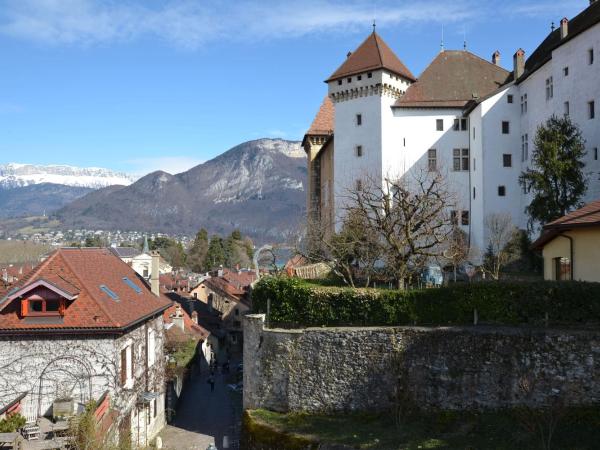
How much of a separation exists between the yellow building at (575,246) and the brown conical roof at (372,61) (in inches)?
1135

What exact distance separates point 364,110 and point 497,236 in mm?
14557

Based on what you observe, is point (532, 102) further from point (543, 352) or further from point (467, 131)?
point (543, 352)

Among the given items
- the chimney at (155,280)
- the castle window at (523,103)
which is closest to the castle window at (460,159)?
the castle window at (523,103)

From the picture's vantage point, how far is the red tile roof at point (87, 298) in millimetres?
20797

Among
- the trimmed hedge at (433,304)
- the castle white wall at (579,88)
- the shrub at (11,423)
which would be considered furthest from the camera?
the castle white wall at (579,88)

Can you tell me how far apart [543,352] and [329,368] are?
21.2 ft

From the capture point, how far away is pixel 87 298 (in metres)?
21.6

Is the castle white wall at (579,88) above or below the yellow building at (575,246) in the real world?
above

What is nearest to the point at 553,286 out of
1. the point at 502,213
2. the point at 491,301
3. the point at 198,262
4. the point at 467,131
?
the point at 491,301

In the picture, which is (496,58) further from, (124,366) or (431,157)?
(124,366)

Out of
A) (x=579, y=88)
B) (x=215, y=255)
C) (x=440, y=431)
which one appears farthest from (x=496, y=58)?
(x=215, y=255)

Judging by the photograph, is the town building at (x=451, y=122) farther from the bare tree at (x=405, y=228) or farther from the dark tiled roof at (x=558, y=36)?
the bare tree at (x=405, y=228)

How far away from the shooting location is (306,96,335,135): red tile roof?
63656 mm

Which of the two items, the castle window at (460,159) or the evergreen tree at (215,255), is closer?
the castle window at (460,159)
